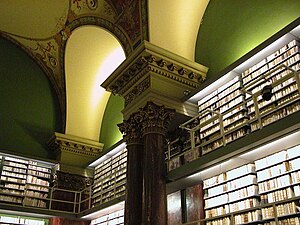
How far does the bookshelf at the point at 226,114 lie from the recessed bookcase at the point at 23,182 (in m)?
4.96

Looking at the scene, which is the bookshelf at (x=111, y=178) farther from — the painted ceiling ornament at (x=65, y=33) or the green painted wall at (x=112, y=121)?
the painted ceiling ornament at (x=65, y=33)

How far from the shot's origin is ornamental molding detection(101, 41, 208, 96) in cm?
716

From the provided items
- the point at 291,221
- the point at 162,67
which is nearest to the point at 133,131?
the point at 162,67

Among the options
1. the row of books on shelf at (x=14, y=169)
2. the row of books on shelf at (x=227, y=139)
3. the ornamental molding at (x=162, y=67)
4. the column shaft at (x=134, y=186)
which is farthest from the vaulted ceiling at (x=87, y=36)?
the column shaft at (x=134, y=186)

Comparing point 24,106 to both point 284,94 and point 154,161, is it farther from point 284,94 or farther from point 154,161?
point 284,94

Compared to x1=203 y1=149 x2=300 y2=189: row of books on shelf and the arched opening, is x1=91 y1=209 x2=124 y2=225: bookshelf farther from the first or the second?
x1=203 y1=149 x2=300 y2=189: row of books on shelf

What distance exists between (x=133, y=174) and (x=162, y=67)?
85.7 inches

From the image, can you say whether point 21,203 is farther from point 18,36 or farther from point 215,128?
point 215,128

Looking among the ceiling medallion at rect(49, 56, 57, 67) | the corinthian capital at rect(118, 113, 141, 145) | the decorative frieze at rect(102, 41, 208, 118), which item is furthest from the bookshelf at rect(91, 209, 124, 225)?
the ceiling medallion at rect(49, 56, 57, 67)

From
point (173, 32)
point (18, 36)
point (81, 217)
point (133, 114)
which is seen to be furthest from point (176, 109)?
point (18, 36)

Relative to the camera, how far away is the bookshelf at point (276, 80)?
5062mm

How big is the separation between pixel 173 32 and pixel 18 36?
5.36m

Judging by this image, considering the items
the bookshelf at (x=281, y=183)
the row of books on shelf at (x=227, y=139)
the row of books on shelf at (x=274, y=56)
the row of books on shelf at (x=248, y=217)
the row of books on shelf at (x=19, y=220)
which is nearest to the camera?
the bookshelf at (x=281, y=183)

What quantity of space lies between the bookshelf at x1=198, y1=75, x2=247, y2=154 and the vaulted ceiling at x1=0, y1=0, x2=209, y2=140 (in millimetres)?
1561
